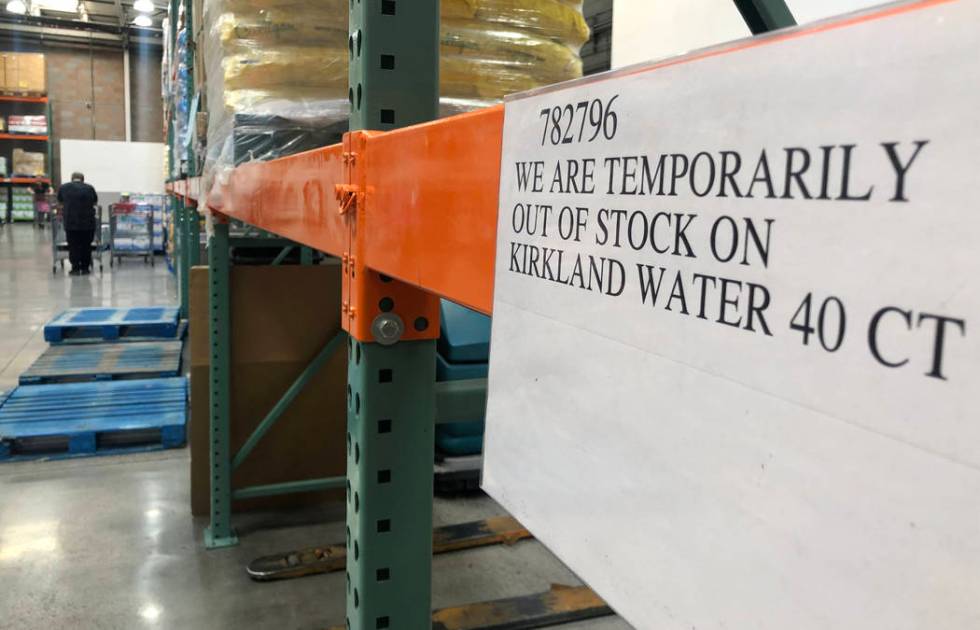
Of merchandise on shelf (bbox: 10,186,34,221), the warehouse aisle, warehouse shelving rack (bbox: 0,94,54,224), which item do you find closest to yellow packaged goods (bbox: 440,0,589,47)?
the warehouse aisle

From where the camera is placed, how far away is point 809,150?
322mm

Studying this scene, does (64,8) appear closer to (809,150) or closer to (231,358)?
(231,358)

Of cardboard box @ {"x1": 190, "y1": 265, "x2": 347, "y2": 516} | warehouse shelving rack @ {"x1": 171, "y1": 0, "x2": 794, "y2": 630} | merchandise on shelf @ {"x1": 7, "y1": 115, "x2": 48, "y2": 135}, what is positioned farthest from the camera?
merchandise on shelf @ {"x1": 7, "y1": 115, "x2": 48, "y2": 135}

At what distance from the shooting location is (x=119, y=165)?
765 inches

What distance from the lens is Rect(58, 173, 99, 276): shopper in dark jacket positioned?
37.8ft

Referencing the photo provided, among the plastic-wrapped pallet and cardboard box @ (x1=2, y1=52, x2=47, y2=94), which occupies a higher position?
cardboard box @ (x1=2, y1=52, x2=47, y2=94)

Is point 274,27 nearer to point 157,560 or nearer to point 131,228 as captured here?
point 157,560

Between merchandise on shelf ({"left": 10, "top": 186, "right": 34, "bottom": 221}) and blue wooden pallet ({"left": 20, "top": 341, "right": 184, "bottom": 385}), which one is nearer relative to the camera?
blue wooden pallet ({"left": 20, "top": 341, "right": 184, "bottom": 385})

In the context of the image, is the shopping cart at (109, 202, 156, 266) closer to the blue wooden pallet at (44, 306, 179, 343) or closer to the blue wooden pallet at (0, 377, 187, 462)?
the blue wooden pallet at (44, 306, 179, 343)

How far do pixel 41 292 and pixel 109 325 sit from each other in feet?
12.2

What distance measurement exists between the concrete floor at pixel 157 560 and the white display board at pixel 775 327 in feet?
8.43

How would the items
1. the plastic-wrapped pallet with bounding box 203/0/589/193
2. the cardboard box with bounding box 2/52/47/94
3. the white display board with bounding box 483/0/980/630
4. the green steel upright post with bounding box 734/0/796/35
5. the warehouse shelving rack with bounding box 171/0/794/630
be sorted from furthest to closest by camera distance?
the cardboard box with bounding box 2/52/47/94, the plastic-wrapped pallet with bounding box 203/0/589/193, the green steel upright post with bounding box 734/0/796/35, the warehouse shelving rack with bounding box 171/0/794/630, the white display board with bounding box 483/0/980/630

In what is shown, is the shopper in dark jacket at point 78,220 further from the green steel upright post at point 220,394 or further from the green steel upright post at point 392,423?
the green steel upright post at point 392,423

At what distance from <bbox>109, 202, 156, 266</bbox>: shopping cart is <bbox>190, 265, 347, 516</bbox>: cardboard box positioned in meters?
10.8
